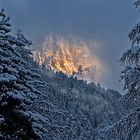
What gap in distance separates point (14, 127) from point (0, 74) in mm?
1560

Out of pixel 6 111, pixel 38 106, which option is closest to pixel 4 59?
pixel 6 111

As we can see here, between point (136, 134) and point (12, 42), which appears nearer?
point (136, 134)

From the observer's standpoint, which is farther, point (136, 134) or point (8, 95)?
point (8, 95)

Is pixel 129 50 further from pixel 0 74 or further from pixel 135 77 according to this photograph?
pixel 0 74

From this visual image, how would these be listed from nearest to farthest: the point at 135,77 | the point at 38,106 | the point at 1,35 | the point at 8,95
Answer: the point at 135,77 < the point at 8,95 < the point at 1,35 < the point at 38,106

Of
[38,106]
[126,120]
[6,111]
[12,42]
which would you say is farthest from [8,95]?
[38,106]

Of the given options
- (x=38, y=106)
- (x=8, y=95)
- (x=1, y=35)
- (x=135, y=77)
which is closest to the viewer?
(x=135, y=77)

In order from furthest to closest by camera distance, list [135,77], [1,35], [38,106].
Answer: [38,106]
[1,35]
[135,77]

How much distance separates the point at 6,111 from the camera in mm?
13109

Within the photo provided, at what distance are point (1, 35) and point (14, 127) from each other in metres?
2.68

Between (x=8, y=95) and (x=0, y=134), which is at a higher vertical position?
(x=8, y=95)

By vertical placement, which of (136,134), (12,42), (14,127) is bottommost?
(136,134)

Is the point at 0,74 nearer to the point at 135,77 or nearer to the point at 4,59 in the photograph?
the point at 4,59

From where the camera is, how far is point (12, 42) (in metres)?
14.0
